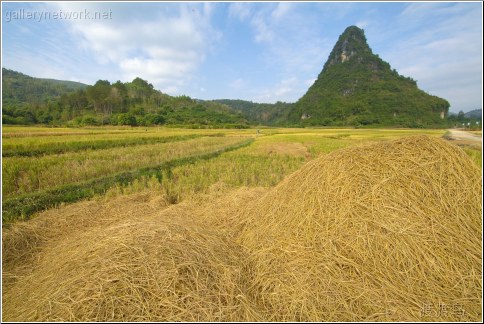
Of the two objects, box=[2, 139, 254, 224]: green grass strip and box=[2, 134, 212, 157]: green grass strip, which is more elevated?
box=[2, 134, 212, 157]: green grass strip

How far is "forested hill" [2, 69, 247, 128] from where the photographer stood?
4466 cm

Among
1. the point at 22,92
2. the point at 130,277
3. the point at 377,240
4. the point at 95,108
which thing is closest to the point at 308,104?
the point at 95,108

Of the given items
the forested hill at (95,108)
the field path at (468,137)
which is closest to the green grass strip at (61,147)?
the forested hill at (95,108)

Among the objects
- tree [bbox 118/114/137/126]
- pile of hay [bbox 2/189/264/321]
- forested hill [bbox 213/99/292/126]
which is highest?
forested hill [bbox 213/99/292/126]

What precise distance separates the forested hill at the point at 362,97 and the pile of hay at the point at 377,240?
66.5 m

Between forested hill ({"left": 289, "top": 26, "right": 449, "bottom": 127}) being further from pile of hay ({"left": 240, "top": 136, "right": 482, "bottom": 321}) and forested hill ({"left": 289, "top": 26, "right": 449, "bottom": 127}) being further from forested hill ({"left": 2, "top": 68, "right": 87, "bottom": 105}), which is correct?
forested hill ({"left": 2, "top": 68, "right": 87, "bottom": 105})

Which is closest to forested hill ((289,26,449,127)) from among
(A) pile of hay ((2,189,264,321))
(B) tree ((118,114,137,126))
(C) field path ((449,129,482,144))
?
(C) field path ((449,129,482,144))

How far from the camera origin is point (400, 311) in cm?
254

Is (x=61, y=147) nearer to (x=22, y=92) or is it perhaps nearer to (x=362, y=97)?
(x=22, y=92)

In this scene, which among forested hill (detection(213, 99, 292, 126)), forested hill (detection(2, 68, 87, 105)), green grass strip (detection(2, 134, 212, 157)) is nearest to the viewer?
green grass strip (detection(2, 134, 212, 157))

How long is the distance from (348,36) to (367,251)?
129m

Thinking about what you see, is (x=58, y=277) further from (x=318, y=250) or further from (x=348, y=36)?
(x=348, y=36)

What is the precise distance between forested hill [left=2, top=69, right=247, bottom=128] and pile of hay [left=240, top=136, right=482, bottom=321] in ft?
131

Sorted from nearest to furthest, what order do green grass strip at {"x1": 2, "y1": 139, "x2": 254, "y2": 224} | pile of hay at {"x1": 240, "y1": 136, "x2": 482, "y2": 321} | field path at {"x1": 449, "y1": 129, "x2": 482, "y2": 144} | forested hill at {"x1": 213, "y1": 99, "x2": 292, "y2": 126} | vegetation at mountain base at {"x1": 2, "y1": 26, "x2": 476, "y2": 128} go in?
pile of hay at {"x1": 240, "y1": 136, "x2": 482, "y2": 321}
green grass strip at {"x1": 2, "y1": 139, "x2": 254, "y2": 224}
field path at {"x1": 449, "y1": 129, "x2": 482, "y2": 144}
vegetation at mountain base at {"x1": 2, "y1": 26, "x2": 476, "y2": 128}
forested hill at {"x1": 213, "y1": 99, "x2": 292, "y2": 126}
